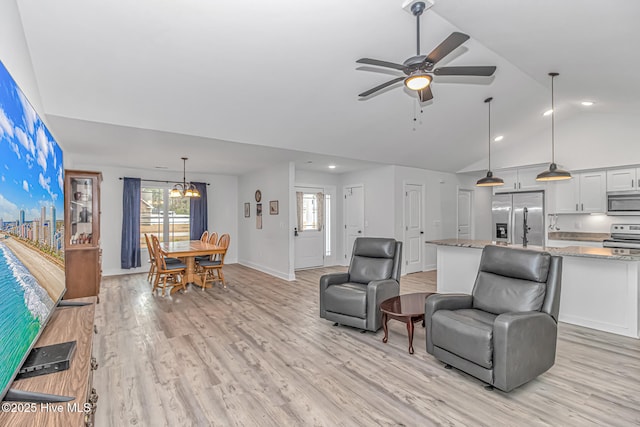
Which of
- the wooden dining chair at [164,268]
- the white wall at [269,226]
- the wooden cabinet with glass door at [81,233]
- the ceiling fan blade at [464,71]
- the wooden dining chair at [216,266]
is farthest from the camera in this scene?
the white wall at [269,226]

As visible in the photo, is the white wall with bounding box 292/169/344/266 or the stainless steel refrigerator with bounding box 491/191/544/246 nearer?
the stainless steel refrigerator with bounding box 491/191/544/246

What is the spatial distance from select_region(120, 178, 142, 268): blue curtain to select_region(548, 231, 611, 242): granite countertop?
8.56 metres

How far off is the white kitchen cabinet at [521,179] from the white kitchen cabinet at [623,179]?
1.01m

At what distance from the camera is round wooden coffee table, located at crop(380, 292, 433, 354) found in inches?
117

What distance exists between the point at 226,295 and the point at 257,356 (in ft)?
7.64

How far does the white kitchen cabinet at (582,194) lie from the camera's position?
5629 millimetres

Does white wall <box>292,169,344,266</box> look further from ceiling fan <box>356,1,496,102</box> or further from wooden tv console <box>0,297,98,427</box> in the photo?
wooden tv console <box>0,297,98,427</box>

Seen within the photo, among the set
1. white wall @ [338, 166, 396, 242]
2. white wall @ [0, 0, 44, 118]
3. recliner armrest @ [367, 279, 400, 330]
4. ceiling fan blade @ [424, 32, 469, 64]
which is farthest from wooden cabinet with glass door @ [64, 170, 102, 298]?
white wall @ [338, 166, 396, 242]

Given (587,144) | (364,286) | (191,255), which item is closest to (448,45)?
(364,286)

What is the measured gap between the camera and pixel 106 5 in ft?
7.82

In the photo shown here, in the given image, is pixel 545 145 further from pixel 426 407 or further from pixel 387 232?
pixel 426 407

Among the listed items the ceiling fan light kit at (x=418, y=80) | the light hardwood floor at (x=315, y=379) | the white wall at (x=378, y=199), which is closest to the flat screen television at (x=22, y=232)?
the light hardwood floor at (x=315, y=379)

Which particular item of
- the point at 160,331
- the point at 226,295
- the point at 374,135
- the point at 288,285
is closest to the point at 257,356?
the point at 160,331

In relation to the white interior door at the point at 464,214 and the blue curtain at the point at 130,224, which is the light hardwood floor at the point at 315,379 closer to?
the blue curtain at the point at 130,224
